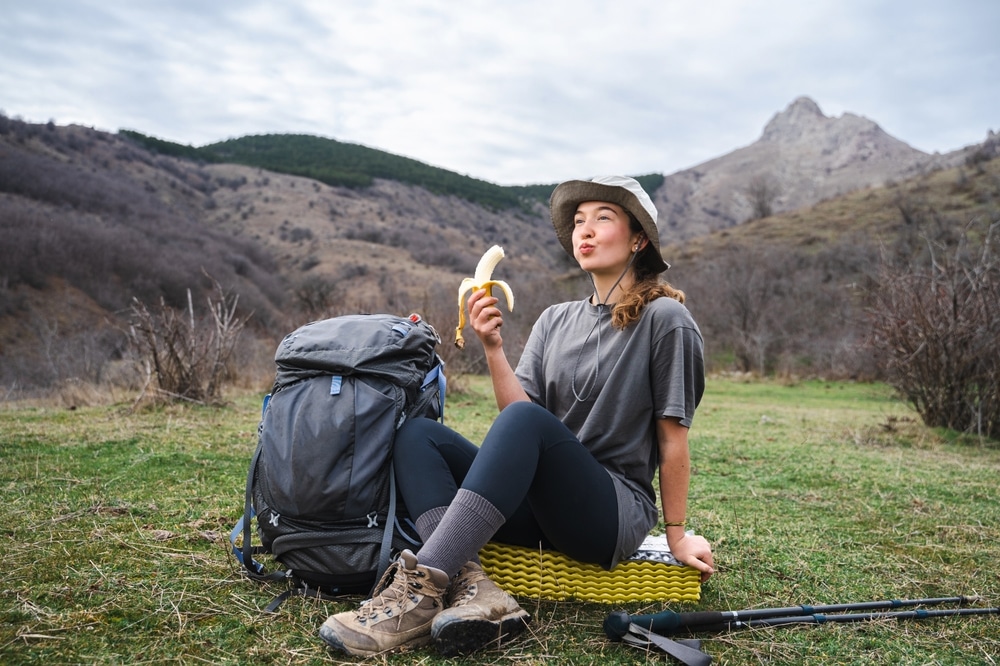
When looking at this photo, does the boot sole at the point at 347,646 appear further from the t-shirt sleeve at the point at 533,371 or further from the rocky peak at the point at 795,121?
the rocky peak at the point at 795,121

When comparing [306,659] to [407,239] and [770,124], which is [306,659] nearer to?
[407,239]

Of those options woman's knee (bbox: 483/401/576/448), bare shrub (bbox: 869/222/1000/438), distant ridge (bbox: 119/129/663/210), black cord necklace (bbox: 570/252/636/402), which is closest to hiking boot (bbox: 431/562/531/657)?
woman's knee (bbox: 483/401/576/448)

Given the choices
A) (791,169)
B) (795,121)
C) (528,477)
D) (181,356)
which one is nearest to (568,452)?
(528,477)

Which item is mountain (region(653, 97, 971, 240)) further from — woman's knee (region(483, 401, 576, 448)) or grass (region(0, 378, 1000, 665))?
woman's knee (region(483, 401, 576, 448))

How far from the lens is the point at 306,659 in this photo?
177cm

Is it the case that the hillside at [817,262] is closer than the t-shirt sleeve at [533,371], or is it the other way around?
the t-shirt sleeve at [533,371]

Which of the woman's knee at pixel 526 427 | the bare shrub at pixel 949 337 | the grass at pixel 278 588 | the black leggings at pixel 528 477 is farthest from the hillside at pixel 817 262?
the woman's knee at pixel 526 427

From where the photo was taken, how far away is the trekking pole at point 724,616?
2010mm

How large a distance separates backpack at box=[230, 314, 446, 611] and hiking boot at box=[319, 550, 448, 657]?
202 mm

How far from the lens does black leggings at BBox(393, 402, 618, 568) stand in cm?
194

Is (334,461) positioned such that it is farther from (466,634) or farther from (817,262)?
(817,262)

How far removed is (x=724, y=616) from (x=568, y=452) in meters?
0.77

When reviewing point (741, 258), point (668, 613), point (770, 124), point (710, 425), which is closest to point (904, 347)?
point (710, 425)

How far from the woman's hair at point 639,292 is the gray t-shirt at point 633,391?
0.13 feet
